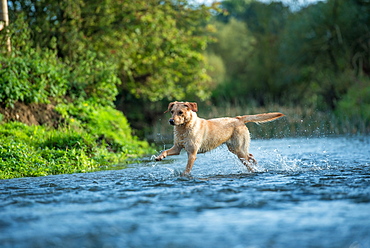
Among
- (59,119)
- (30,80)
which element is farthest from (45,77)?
(59,119)

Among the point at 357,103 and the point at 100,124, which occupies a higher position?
the point at 100,124

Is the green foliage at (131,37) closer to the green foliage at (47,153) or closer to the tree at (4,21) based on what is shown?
the tree at (4,21)

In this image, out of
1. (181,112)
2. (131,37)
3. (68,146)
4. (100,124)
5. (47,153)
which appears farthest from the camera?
(131,37)

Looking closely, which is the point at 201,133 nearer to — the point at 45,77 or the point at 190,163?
the point at 190,163

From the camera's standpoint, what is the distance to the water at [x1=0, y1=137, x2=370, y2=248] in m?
4.57

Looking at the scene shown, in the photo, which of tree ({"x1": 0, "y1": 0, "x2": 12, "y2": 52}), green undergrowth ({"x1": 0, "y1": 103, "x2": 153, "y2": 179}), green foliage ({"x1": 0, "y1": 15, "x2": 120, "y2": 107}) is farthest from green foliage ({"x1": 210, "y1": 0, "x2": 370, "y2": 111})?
tree ({"x1": 0, "y1": 0, "x2": 12, "y2": 52})

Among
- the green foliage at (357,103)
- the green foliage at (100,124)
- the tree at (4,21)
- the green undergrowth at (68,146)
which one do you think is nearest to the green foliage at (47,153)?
the green undergrowth at (68,146)

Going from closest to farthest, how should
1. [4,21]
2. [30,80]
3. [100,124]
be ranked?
[30,80] → [100,124] → [4,21]

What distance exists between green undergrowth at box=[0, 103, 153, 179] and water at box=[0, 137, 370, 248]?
1095mm

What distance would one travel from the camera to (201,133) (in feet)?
30.5

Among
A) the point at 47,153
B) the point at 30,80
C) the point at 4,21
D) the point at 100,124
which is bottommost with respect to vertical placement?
the point at 47,153

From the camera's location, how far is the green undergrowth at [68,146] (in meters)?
9.87

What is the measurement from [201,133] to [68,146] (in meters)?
3.99

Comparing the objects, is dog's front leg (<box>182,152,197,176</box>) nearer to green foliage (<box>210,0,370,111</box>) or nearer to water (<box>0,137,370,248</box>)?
water (<box>0,137,370,248</box>)
